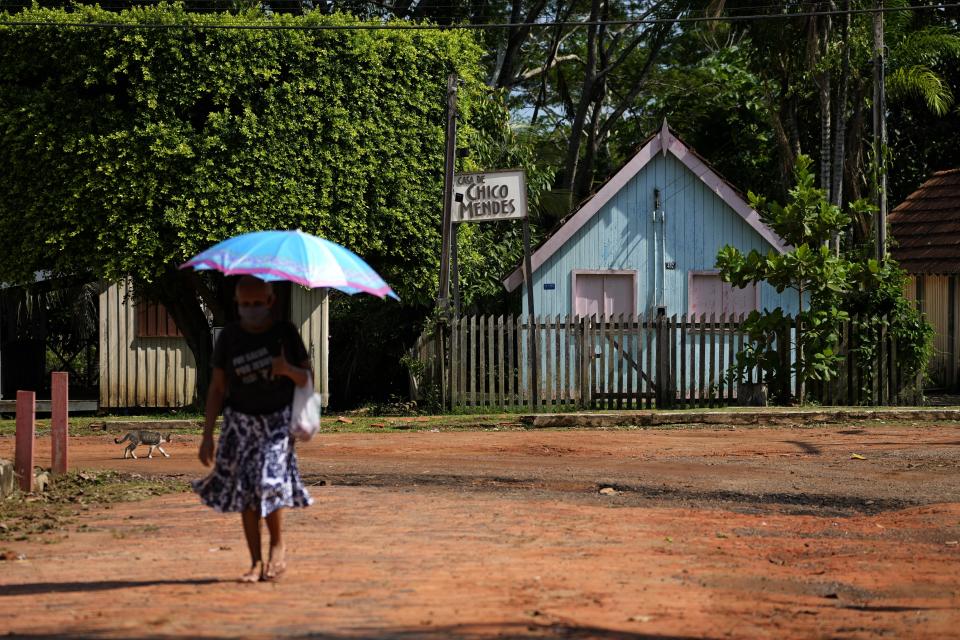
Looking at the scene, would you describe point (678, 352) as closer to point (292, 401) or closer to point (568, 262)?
point (568, 262)

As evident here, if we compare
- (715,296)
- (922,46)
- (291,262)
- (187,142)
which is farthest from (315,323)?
(291,262)

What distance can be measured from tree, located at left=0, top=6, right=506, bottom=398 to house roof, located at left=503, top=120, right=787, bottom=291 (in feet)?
10.7

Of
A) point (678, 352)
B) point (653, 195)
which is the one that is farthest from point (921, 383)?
point (653, 195)

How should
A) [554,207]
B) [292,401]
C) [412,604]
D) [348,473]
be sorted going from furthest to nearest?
[554,207] → [348,473] → [292,401] → [412,604]

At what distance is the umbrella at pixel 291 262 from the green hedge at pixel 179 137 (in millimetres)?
12790

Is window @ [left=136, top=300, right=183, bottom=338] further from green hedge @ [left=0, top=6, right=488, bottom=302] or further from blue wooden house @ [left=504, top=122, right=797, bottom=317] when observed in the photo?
blue wooden house @ [left=504, top=122, right=797, bottom=317]

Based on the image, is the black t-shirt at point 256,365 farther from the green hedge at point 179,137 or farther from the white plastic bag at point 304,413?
the green hedge at point 179,137

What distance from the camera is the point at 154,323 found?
74.0 ft

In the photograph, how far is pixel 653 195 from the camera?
2405cm

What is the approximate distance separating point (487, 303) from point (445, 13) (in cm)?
1041

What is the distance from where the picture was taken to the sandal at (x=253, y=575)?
7137 millimetres

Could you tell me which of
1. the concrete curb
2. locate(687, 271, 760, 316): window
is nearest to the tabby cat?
the concrete curb

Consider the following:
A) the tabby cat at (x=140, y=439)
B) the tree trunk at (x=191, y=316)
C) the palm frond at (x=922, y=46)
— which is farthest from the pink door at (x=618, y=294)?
the tabby cat at (x=140, y=439)

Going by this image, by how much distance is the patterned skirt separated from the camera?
7035 millimetres
